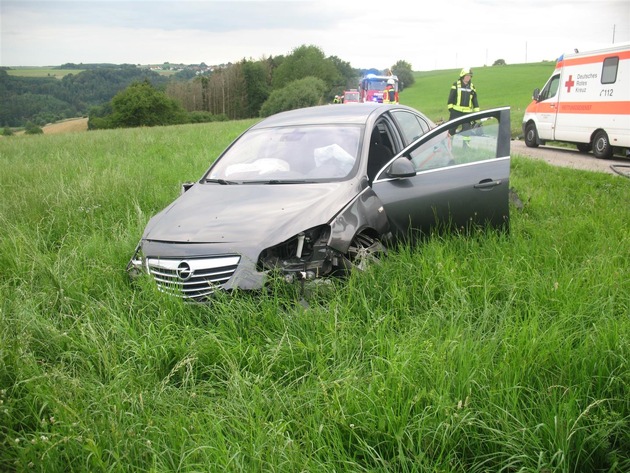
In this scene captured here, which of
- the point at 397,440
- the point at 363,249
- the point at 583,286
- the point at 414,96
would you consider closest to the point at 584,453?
the point at 397,440

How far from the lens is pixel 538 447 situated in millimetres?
2061

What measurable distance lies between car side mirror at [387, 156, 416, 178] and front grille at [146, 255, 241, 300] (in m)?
1.63

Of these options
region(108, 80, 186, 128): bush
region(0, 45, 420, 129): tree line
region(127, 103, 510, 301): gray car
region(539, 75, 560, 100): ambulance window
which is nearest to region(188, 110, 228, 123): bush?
region(0, 45, 420, 129): tree line

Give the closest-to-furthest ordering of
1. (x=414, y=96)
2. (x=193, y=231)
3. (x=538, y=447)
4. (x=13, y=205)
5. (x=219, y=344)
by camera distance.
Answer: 1. (x=538, y=447)
2. (x=219, y=344)
3. (x=193, y=231)
4. (x=13, y=205)
5. (x=414, y=96)

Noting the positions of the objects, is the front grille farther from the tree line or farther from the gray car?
the tree line

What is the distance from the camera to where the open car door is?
4.51 meters

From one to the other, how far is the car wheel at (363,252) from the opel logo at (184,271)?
3.70ft

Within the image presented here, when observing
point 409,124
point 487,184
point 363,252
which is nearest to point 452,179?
point 487,184

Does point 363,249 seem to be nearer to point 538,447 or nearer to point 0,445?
point 538,447

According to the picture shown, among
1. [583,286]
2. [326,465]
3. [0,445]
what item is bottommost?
[0,445]

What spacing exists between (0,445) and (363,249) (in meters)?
2.59

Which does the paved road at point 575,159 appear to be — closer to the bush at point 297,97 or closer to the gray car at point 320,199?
the gray car at point 320,199

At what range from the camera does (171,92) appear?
9831cm

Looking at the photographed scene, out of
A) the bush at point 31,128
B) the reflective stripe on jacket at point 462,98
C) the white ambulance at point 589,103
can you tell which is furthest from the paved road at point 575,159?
Result: the bush at point 31,128
